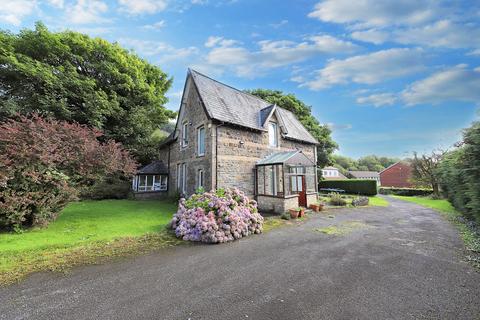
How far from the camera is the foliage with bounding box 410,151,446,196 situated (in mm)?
23453

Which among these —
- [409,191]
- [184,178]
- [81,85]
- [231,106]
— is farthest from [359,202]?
[81,85]

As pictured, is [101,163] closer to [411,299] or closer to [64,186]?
[64,186]

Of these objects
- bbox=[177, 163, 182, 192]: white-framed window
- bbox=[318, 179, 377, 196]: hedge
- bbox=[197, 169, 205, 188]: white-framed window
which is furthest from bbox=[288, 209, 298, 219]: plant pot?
bbox=[318, 179, 377, 196]: hedge

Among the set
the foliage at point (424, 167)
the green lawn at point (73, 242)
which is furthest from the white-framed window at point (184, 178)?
the foliage at point (424, 167)

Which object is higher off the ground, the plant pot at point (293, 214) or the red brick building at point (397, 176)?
the red brick building at point (397, 176)

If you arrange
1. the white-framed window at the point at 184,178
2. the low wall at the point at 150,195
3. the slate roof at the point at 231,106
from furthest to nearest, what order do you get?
the low wall at the point at 150,195
the white-framed window at the point at 184,178
the slate roof at the point at 231,106

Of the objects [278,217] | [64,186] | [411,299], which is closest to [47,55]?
[64,186]

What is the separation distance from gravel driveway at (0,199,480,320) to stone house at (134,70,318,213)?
5.73 metres

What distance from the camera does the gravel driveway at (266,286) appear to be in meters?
3.06

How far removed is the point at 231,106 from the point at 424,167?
1076 inches

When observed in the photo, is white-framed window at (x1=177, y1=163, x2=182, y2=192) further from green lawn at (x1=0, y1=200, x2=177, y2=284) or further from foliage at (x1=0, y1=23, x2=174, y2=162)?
green lawn at (x1=0, y1=200, x2=177, y2=284)

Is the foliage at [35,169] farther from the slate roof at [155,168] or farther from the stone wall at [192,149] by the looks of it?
the slate roof at [155,168]

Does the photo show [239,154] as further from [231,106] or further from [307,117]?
[307,117]

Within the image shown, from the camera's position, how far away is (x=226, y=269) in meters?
4.62
